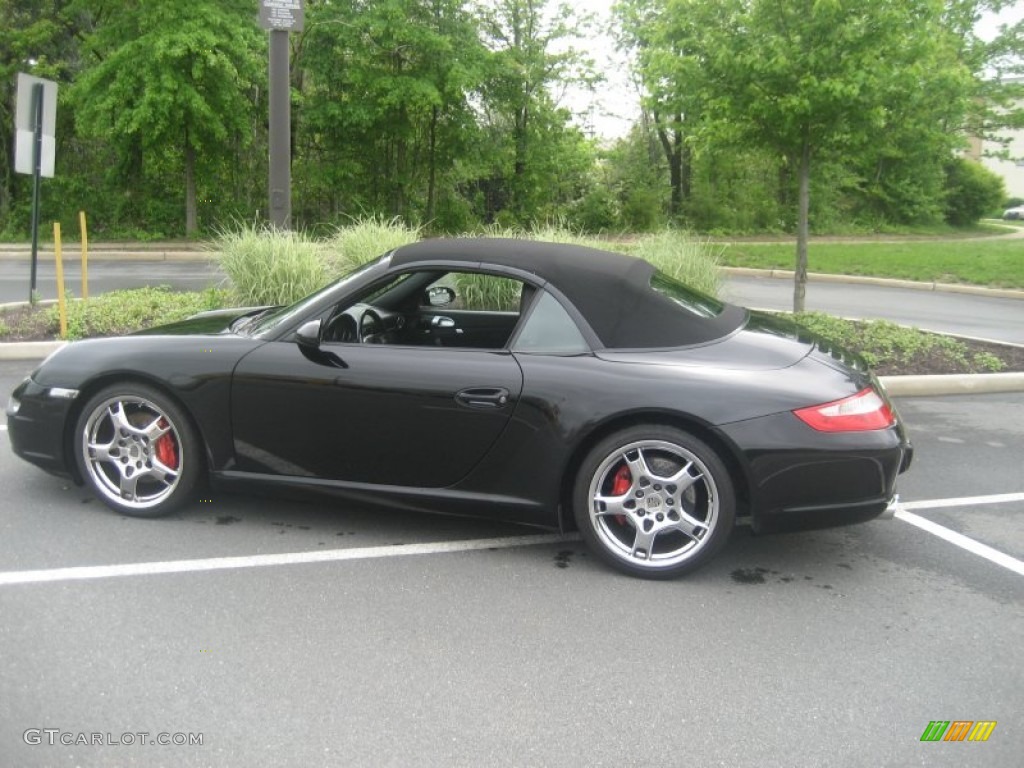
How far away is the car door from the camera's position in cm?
412

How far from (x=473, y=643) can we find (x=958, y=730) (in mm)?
1617

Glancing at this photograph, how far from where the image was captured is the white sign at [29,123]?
371 inches

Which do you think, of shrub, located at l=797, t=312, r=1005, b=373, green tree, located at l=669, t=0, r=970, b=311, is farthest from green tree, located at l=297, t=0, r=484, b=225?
shrub, located at l=797, t=312, r=1005, b=373

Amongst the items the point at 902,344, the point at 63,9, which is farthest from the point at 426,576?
the point at 63,9

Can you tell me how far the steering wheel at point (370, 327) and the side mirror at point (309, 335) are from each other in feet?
1.08

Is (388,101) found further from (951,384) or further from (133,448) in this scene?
(133,448)

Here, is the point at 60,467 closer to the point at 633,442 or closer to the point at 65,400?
the point at 65,400

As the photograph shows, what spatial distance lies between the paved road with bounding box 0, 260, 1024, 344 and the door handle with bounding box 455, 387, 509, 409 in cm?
698

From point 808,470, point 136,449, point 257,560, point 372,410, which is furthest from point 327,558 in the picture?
point 808,470

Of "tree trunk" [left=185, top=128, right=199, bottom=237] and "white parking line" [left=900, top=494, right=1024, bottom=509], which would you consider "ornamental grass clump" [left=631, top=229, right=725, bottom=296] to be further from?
"tree trunk" [left=185, top=128, right=199, bottom=237]

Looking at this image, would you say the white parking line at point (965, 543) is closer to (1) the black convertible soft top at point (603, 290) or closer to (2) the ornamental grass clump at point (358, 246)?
(1) the black convertible soft top at point (603, 290)

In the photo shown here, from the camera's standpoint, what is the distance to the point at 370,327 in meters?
4.73

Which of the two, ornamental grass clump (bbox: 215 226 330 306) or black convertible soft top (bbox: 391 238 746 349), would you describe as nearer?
black convertible soft top (bbox: 391 238 746 349)

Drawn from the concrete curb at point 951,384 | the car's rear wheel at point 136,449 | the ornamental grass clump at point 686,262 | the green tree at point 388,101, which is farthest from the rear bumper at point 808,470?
the green tree at point 388,101
